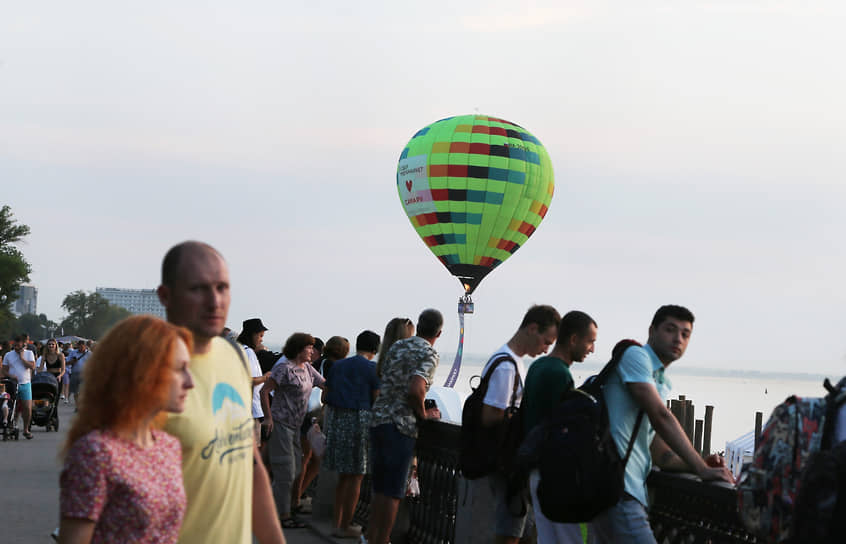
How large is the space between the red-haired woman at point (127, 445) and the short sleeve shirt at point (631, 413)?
2.60 m

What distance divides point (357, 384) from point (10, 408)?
507 inches

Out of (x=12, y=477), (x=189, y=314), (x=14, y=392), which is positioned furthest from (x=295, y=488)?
(x=14, y=392)

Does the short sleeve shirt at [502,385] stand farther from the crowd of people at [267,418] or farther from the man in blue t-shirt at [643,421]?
the man in blue t-shirt at [643,421]

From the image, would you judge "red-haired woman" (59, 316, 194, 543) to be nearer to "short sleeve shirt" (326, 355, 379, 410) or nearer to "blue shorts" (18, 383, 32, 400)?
"short sleeve shirt" (326, 355, 379, 410)

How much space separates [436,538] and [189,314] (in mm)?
5509

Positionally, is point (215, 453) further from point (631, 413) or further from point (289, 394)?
point (289, 394)

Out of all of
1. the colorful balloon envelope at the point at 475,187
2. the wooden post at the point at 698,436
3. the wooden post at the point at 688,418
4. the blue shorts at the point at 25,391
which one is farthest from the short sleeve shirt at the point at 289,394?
the wooden post at the point at 698,436

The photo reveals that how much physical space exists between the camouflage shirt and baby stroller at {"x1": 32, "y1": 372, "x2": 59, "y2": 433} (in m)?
15.2

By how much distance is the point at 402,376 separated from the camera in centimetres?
809

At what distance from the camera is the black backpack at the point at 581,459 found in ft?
16.7

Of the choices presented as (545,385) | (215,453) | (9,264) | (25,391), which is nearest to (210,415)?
(215,453)

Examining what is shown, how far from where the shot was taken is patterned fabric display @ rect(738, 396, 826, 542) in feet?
11.3

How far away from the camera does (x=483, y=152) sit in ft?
111

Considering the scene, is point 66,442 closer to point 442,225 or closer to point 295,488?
point 295,488
